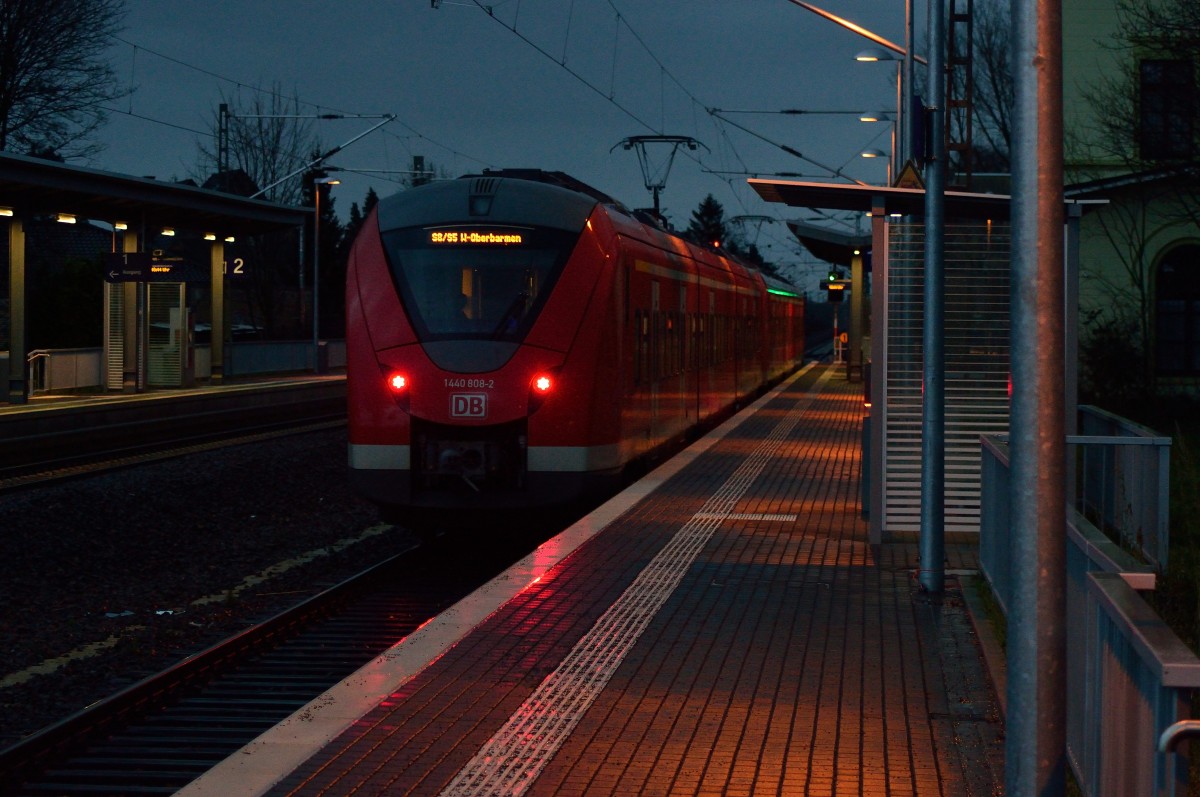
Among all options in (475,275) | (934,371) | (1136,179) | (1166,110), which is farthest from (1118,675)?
(1166,110)

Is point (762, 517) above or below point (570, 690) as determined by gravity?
above

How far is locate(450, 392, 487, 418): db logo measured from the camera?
1272 centimetres

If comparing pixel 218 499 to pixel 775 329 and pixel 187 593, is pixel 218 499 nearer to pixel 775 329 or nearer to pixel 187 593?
pixel 187 593

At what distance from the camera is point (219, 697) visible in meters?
8.67

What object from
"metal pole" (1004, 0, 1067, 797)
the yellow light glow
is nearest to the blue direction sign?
the yellow light glow

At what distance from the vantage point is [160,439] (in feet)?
85.4

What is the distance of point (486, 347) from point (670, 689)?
6178 millimetres

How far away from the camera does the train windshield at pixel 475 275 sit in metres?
13.0

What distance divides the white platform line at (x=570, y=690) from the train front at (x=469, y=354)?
1.60 m

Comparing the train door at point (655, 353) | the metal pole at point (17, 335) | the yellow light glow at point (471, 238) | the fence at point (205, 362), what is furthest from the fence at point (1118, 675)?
the fence at point (205, 362)

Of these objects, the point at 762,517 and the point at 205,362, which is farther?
the point at 205,362

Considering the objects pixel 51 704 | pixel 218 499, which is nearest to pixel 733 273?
pixel 218 499

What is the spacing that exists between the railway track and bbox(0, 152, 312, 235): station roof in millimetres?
18065

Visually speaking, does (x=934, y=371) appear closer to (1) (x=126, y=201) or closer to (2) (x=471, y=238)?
(2) (x=471, y=238)
